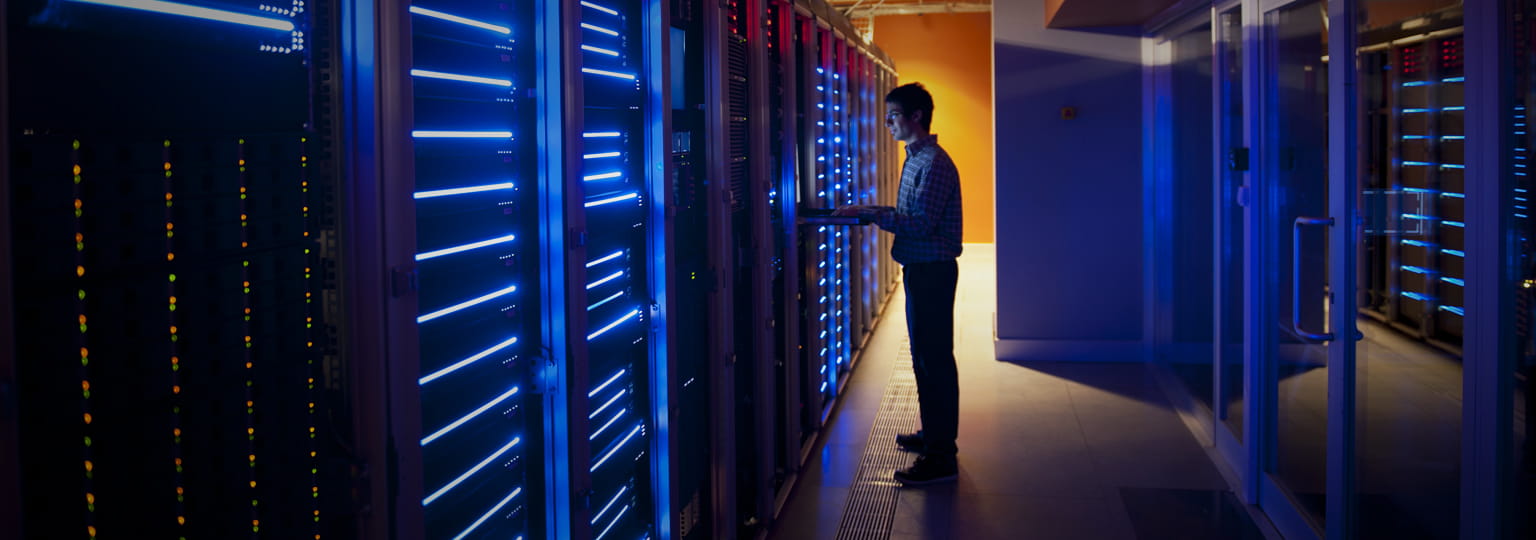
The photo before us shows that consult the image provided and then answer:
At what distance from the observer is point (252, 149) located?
1261mm

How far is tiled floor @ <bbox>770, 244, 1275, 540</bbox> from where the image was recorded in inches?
160

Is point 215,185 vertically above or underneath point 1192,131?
underneath

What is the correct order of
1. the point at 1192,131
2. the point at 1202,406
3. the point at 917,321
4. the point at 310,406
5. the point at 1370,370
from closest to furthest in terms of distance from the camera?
1. the point at 310,406
2. the point at 1370,370
3. the point at 917,321
4. the point at 1202,406
5. the point at 1192,131

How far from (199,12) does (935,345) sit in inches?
141

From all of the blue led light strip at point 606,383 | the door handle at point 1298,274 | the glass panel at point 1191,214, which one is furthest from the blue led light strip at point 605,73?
the glass panel at point 1191,214

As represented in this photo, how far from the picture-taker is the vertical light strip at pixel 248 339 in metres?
1.24

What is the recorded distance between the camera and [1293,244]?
3.87 m

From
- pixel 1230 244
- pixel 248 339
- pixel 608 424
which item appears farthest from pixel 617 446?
pixel 1230 244

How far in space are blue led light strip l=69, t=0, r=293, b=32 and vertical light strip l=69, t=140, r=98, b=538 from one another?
15 centimetres

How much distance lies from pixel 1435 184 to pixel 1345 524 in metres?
1.08

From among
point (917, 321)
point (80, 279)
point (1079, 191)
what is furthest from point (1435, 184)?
point (1079, 191)

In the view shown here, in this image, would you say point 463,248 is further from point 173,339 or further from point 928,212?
point 928,212

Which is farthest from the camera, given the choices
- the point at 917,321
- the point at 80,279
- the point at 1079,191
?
the point at 1079,191

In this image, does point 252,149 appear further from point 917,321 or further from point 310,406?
point 917,321
